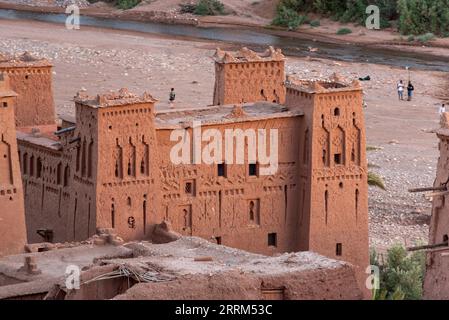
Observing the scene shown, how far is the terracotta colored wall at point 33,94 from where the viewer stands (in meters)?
47.0

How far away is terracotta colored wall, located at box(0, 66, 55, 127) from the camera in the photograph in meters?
47.0

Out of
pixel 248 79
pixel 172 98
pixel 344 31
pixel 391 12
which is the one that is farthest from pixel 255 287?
pixel 391 12

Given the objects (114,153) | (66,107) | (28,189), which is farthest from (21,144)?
(66,107)

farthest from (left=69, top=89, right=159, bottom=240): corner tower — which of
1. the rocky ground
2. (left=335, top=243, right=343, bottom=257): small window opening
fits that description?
the rocky ground

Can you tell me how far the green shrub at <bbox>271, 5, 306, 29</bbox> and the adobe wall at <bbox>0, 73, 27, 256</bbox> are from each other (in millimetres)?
63673

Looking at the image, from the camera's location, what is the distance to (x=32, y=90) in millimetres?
47375

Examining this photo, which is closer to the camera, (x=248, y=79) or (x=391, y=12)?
(x=248, y=79)

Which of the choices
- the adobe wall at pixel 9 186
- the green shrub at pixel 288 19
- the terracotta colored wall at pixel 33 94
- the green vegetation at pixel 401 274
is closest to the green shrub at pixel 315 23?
the green shrub at pixel 288 19

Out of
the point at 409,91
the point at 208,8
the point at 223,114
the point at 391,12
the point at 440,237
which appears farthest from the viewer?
the point at 208,8

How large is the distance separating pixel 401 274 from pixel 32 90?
428 inches

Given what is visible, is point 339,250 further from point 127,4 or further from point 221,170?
point 127,4

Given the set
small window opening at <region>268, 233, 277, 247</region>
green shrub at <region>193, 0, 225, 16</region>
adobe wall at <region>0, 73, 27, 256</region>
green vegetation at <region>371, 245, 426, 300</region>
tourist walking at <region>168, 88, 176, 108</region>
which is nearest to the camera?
adobe wall at <region>0, 73, 27, 256</region>

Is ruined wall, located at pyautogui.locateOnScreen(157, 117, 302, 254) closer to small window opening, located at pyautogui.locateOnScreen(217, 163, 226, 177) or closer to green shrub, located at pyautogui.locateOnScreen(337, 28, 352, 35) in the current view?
small window opening, located at pyautogui.locateOnScreen(217, 163, 226, 177)
